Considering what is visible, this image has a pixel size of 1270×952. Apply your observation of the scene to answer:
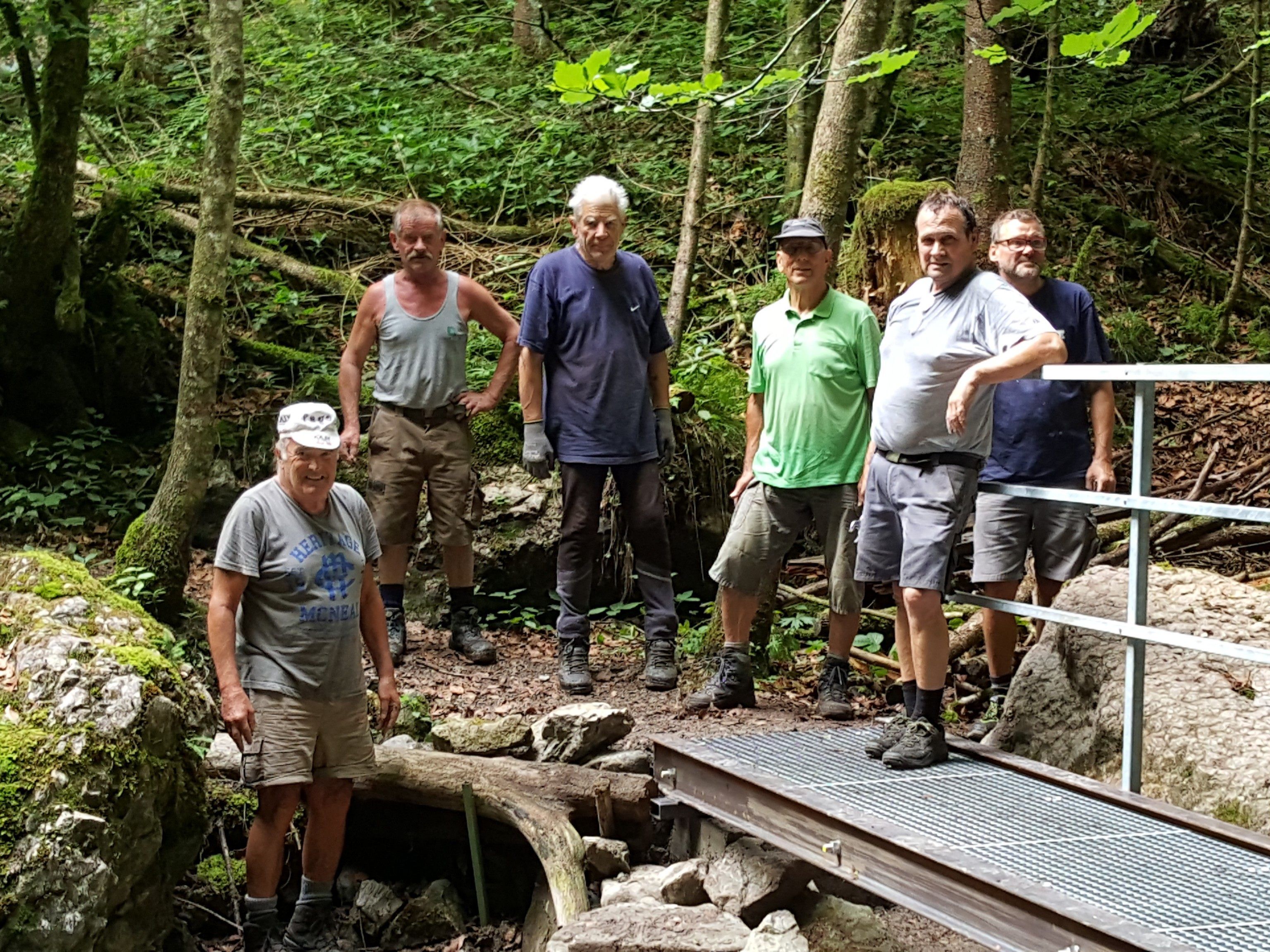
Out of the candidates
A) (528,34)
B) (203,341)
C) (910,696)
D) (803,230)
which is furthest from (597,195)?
(528,34)

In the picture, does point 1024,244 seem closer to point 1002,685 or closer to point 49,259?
point 1002,685

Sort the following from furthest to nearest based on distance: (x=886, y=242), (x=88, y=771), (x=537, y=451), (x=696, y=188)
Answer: (x=696, y=188) → (x=886, y=242) → (x=537, y=451) → (x=88, y=771)

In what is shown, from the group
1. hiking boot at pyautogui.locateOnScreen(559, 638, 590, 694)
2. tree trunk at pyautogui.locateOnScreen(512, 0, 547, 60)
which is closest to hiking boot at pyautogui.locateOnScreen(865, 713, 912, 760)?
hiking boot at pyautogui.locateOnScreen(559, 638, 590, 694)

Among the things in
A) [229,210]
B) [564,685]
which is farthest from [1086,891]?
[229,210]

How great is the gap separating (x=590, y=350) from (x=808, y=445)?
1322 millimetres

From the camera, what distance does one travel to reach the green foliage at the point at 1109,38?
4883 mm

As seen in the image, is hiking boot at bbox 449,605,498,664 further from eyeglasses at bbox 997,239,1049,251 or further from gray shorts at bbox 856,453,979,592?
eyeglasses at bbox 997,239,1049,251

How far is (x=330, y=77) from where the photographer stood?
47.9 ft

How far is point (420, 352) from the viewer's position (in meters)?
6.81

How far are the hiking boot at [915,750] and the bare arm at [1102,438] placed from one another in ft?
4.76

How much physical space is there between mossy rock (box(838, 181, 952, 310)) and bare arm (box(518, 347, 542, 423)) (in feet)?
7.47

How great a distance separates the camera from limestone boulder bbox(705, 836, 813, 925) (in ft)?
14.9

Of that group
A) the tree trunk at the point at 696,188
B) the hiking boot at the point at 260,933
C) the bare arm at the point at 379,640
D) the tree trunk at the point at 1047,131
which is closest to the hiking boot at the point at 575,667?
the bare arm at the point at 379,640

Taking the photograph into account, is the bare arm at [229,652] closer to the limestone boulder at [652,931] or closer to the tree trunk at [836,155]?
the limestone boulder at [652,931]
